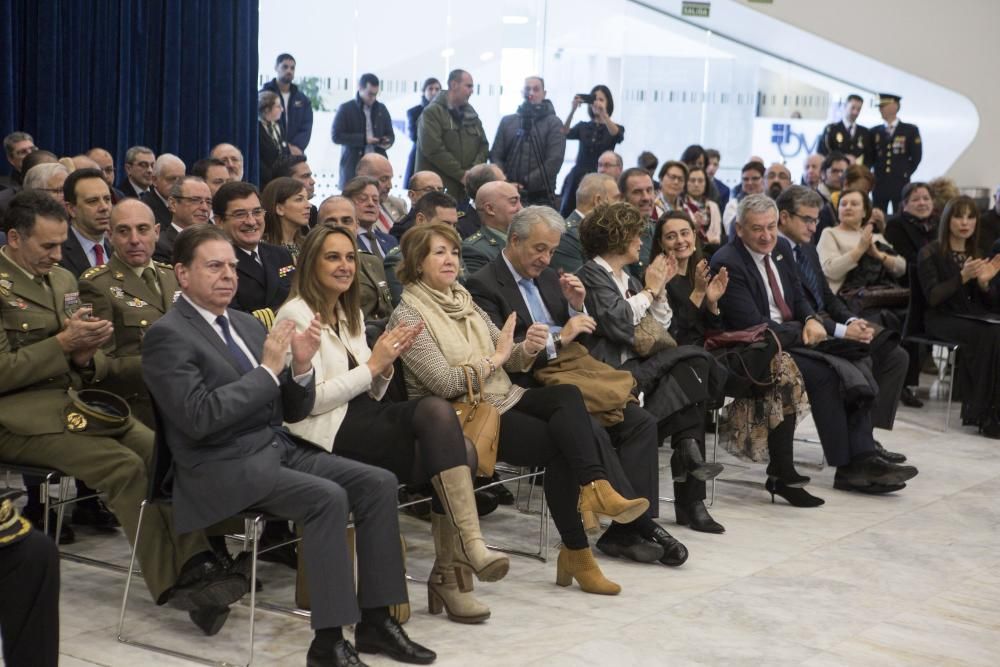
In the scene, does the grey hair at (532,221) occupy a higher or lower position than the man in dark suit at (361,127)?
lower

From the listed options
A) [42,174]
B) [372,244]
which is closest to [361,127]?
[372,244]

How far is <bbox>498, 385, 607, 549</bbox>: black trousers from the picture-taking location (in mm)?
4125

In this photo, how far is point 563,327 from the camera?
188 inches

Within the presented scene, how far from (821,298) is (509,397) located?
244 centimetres

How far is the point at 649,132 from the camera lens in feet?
45.1

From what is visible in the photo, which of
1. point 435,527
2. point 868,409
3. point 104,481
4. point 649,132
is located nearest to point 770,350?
point 868,409

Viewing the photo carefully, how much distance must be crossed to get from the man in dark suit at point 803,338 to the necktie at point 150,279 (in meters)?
2.52

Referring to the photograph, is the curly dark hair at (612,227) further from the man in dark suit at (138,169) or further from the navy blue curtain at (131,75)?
the navy blue curtain at (131,75)

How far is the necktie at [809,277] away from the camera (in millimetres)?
6086

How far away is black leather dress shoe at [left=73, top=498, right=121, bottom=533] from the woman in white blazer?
4.12ft

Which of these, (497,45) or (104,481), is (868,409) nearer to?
(104,481)

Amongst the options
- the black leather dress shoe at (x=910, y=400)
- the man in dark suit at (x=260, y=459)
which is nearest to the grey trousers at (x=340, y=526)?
the man in dark suit at (x=260, y=459)

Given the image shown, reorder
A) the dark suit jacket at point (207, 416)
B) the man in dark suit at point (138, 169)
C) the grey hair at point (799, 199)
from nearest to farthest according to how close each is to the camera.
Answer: the dark suit jacket at point (207, 416) < the grey hair at point (799, 199) < the man in dark suit at point (138, 169)

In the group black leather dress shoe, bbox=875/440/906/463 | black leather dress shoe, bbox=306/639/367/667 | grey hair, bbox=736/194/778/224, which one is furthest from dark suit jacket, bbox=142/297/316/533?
black leather dress shoe, bbox=875/440/906/463
